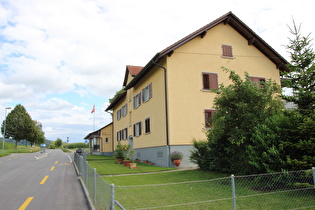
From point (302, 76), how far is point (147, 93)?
45.9 feet

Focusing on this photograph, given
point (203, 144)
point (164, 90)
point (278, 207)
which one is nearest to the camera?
point (278, 207)

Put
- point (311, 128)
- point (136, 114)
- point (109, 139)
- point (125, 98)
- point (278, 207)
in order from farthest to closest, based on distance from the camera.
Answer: point (109, 139) < point (125, 98) < point (136, 114) < point (311, 128) < point (278, 207)

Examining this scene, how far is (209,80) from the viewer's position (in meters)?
18.6

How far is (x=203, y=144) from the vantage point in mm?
11938

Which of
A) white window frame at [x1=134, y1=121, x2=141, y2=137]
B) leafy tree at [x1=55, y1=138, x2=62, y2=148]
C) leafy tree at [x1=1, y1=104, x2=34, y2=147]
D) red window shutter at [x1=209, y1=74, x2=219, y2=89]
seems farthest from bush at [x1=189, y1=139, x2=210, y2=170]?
leafy tree at [x1=55, y1=138, x2=62, y2=148]

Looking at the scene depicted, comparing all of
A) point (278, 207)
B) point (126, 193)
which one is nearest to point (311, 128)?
point (278, 207)

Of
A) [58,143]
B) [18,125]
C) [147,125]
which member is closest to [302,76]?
[147,125]

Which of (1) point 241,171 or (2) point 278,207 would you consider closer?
(2) point 278,207

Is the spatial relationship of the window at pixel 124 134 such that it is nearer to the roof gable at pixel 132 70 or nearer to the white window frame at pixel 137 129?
the white window frame at pixel 137 129

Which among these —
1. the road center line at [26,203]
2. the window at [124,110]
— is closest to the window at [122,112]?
the window at [124,110]

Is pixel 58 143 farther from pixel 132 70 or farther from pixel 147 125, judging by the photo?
pixel 147 125

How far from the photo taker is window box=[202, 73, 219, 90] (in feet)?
60.9

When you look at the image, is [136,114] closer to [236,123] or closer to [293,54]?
[236,123]

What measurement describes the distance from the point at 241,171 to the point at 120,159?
1235 centimetres
